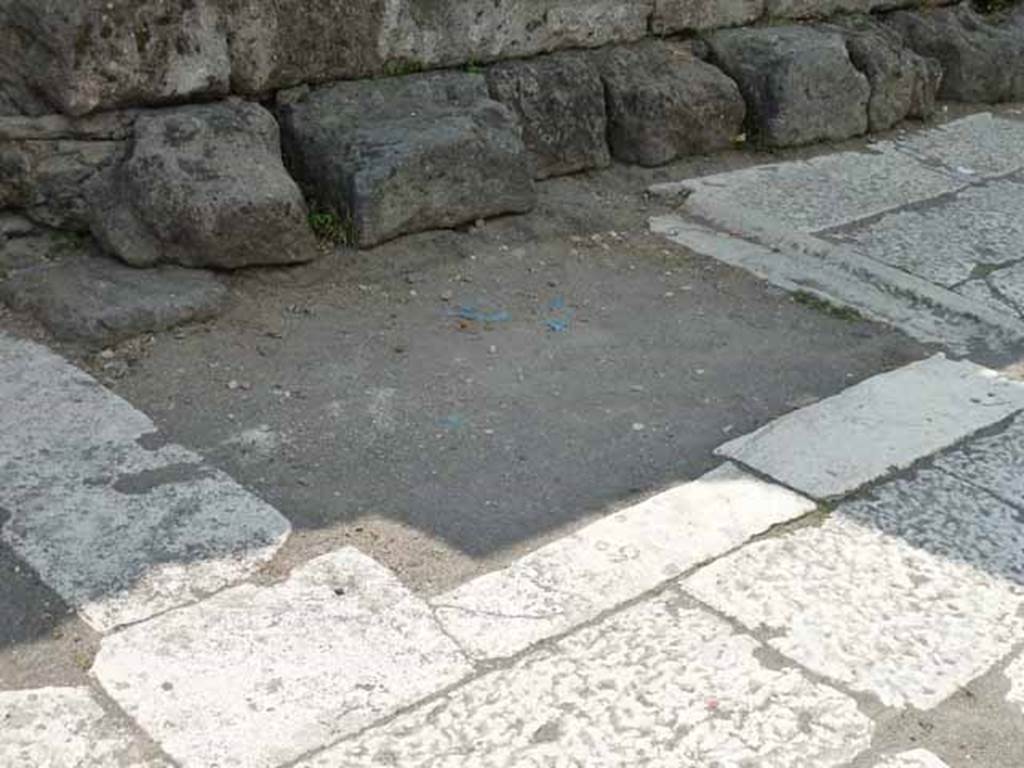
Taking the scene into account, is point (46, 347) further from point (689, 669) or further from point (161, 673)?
point (689, 669)

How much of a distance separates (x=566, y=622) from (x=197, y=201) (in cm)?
182

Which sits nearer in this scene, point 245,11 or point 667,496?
point 667,496

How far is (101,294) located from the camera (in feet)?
12.3

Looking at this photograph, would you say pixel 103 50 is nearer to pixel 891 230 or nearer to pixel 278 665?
pixel 278 665

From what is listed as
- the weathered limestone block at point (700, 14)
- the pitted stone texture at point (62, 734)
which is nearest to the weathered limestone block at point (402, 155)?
the weathered limestone block at point (700, 14)

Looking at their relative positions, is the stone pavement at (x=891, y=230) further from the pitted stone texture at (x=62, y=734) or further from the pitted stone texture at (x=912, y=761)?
the pitted stone texture at (x=62, y=734)

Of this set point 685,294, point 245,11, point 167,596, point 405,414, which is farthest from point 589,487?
point 245,11

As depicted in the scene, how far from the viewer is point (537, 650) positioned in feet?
8.53

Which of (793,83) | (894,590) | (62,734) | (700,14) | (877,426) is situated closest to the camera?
(62,734)

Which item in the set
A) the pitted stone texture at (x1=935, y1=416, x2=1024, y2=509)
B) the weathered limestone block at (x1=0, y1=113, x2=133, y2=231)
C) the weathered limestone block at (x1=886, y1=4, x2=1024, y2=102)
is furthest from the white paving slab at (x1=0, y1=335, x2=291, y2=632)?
the weathered limestone block at (x1=886, y1=4, x2=1024, y2=102)

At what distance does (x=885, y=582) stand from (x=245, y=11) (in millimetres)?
2561

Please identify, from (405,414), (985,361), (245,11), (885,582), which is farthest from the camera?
(245,11)

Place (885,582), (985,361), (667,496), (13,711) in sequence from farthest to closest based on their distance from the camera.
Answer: (985,361)
(667,496)
(885,582)
(13,711)

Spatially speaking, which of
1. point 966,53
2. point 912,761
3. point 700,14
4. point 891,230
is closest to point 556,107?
point 700,14
